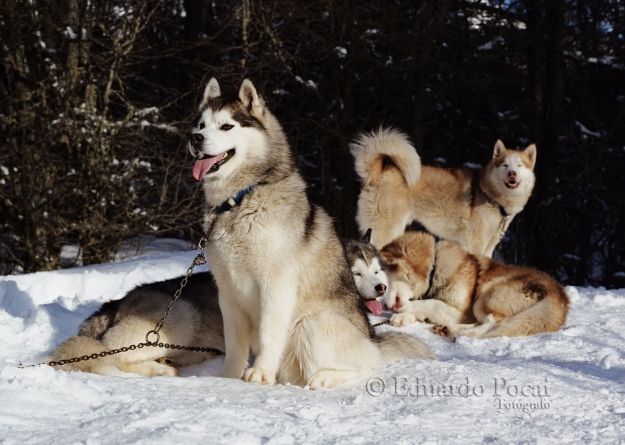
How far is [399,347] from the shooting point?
4.15m

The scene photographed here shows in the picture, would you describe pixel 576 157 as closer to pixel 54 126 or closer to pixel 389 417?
pixel 54 126

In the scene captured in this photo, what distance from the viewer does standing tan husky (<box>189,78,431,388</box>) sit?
3514 mm

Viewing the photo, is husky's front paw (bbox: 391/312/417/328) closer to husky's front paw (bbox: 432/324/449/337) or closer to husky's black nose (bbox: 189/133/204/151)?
husky's front paw (bbox: 432/324/449/337)

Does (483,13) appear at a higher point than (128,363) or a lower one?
higher

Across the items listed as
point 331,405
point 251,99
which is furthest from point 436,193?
point 331,405

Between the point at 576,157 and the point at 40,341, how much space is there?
11.2 m

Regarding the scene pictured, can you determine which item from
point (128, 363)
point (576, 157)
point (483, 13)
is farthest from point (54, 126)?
point (576, 157)

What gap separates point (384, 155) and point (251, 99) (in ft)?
16.0

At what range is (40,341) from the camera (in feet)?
14.7

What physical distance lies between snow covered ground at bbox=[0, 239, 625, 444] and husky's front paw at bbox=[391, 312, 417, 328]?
4.01ft

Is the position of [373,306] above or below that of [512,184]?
below

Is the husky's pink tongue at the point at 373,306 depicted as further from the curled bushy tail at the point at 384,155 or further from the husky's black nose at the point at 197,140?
the curled bushy tail at the point at 384,155

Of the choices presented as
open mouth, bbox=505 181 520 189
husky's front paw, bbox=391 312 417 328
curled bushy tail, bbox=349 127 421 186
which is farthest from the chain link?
open mouth, bbox=505 181 520 189

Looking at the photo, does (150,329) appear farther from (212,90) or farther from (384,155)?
(384,155)
